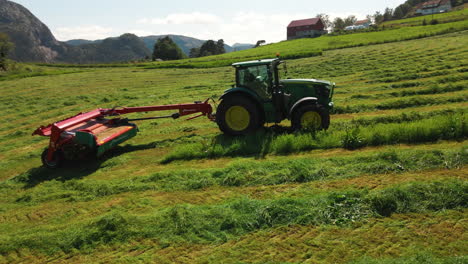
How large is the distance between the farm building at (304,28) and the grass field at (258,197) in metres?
86.8

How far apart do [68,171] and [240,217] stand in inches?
215

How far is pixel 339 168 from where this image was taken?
6641 millimetres

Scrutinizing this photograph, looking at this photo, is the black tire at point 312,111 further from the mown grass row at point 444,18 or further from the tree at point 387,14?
the tree at point 387,14

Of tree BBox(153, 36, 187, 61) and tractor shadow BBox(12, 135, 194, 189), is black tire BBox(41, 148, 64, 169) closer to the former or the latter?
tractor shadow BBox(12, 135, 194, 189)

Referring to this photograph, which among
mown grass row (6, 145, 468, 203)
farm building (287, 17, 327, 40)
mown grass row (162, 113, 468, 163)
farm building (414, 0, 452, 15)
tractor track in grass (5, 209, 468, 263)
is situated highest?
farm building (414, 0, 452, 15)

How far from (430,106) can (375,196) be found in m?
7.25

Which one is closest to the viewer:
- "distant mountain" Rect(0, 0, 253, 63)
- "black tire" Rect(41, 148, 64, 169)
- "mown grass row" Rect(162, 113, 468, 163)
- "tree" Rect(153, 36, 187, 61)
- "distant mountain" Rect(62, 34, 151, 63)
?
"mown grass row" Rect(162, 113, 468, 163)

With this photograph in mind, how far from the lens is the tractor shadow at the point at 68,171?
8.35m

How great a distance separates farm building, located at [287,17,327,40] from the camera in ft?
305

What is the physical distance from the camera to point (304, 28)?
94125 mm

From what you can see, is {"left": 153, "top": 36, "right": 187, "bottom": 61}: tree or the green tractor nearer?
the green tractor

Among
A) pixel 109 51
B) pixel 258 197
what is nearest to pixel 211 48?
pixel 109 51

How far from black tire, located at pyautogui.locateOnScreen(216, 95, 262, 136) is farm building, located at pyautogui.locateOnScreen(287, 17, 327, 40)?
8716cm

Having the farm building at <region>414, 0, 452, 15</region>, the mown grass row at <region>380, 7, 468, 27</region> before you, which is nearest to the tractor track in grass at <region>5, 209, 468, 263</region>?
the mown grass row at <region>380, 7, 468, 27</region>
